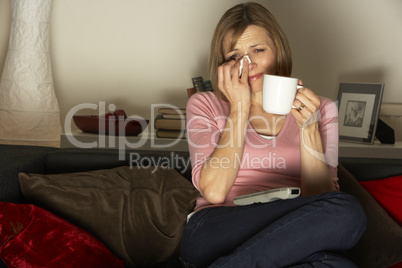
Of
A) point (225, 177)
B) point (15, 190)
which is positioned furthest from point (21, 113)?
point (225, 177)

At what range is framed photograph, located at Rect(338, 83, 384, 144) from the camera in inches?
92.6

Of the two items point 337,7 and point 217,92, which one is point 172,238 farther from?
point 337,7

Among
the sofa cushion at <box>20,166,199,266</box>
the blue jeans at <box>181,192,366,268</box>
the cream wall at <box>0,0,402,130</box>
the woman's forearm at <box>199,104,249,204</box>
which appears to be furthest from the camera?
the cream wall at <box>0,0,402,130</box>

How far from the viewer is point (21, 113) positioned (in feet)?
7.46

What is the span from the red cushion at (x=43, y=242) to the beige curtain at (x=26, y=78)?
1.01m

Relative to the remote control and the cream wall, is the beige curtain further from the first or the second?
the remote control

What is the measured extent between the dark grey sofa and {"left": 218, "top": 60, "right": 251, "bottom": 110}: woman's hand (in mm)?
439

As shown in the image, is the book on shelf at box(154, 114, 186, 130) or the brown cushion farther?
the book on shelf at box(154, 114, 186, 130)

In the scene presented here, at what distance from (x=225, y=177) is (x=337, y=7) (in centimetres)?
158

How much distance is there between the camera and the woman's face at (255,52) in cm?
154

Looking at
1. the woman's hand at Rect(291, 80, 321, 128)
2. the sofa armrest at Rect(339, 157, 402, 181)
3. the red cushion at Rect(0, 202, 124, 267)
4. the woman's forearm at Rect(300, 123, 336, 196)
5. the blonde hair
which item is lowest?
the red cushion at Rect(0, 202, 124, 267)

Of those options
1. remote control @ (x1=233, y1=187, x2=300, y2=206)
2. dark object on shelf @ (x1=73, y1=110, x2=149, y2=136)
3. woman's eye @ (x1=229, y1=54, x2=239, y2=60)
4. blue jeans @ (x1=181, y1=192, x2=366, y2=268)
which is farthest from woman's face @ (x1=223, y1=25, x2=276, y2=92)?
dark object on shelf @ (x1=73, y1=110, x2=149, y2=136)

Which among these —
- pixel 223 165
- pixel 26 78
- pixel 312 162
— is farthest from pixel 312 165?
pixel 26 78

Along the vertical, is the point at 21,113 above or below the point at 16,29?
below
